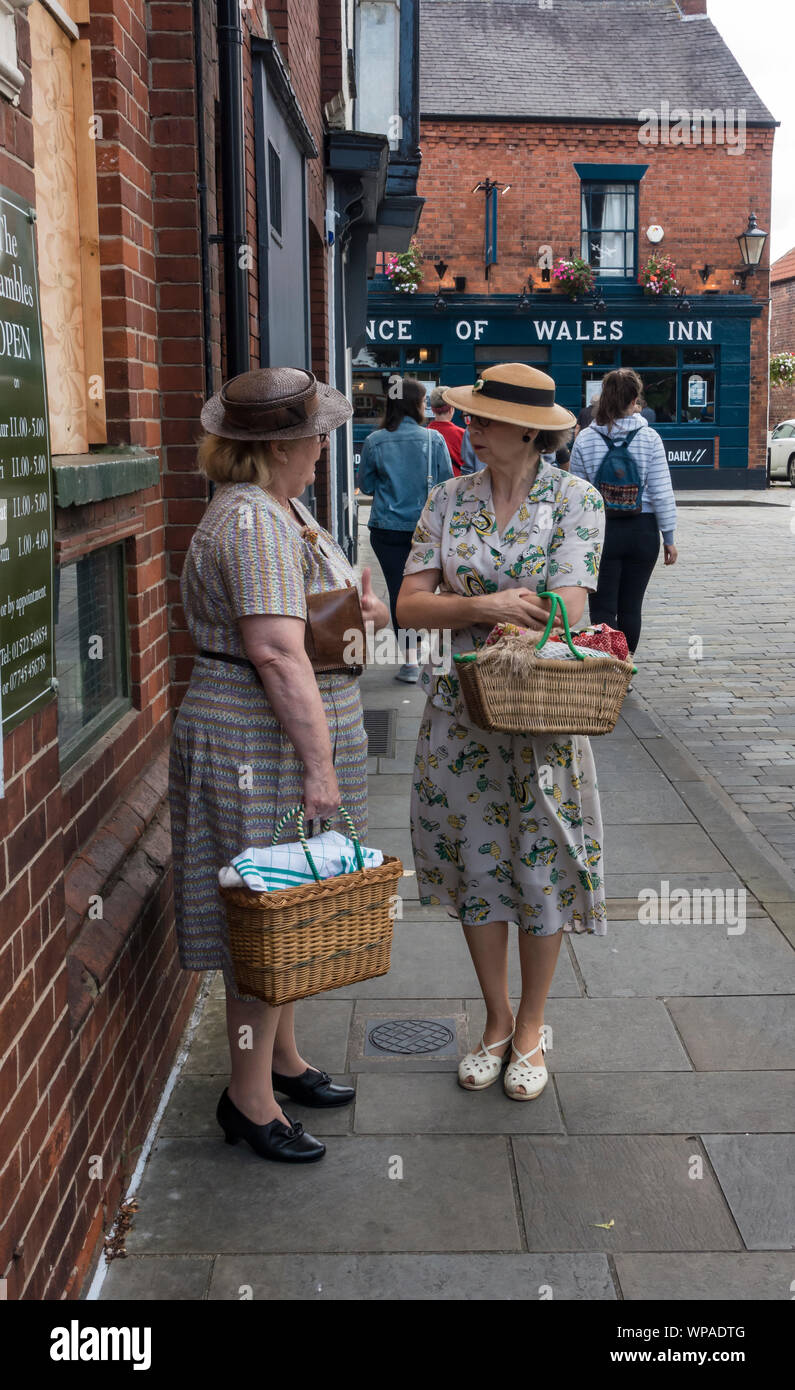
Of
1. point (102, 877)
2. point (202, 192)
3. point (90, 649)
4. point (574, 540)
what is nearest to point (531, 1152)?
point (102, 877)

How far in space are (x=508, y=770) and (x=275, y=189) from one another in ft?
12.8

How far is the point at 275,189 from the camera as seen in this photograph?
654 cm

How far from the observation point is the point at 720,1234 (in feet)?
10.2

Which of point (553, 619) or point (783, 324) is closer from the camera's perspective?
point (553, 619)

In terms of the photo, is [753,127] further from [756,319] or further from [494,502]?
[494,502]

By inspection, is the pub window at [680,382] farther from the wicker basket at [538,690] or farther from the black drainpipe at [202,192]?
the wicker basket at [538,690]

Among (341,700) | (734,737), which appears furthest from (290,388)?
(734,737)

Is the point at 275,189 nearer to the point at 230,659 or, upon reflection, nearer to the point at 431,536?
the point at 431,536

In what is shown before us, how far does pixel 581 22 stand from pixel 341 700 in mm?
31767

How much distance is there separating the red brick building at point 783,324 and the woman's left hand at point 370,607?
3755 cm

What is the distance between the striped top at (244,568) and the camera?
10.1ft

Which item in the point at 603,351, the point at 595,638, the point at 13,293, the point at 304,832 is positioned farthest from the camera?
the point at 603,351

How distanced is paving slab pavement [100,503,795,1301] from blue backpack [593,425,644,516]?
328 centimetres

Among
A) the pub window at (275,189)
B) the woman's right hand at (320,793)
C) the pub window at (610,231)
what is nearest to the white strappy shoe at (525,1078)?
the woman's right hand at (320,793)
